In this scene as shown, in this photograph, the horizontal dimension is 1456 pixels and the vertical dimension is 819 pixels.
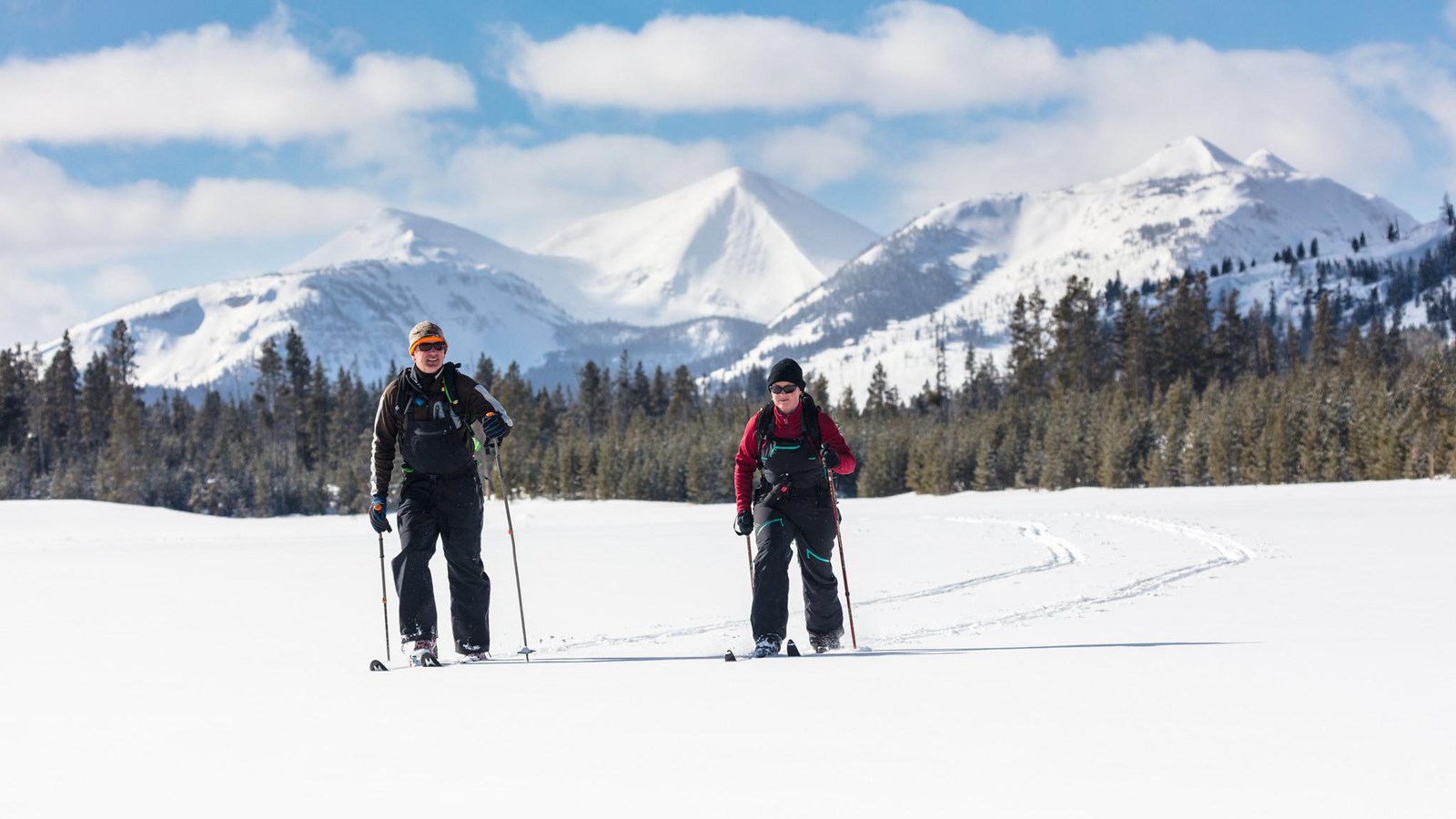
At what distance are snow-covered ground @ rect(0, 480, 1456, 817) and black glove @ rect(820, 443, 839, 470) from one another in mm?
1516

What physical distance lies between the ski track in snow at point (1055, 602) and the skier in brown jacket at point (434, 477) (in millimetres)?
1169

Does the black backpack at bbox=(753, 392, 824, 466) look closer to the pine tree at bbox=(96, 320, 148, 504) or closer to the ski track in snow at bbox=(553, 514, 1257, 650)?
the ski track in snow at bbox=(553, 514, 1257, 650)

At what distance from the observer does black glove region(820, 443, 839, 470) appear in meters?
8.91

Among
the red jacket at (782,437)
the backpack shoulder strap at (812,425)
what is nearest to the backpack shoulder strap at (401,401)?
the red jacket at (782,437)

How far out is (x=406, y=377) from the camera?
861cm

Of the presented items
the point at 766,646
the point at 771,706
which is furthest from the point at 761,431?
the point at 771,706

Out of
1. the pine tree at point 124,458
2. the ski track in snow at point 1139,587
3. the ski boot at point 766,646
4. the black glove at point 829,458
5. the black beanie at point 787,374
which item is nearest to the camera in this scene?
the ski boot at point 766,646

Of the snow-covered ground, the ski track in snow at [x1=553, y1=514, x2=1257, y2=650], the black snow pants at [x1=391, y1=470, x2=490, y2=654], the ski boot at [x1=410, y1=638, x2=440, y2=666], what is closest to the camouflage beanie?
the black snow pants at [x1=391, y1=470, x2=490, y2=654]

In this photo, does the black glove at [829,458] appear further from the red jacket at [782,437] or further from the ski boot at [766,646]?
the ski boot at [766,646]

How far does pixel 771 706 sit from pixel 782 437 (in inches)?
137

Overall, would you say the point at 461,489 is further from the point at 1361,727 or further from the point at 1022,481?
the point at 1022,481

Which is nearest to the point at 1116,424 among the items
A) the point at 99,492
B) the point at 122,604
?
the point at 122,604

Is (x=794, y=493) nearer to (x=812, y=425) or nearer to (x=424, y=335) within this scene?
(x=812, y=425)

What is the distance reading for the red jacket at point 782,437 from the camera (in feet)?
29.4
